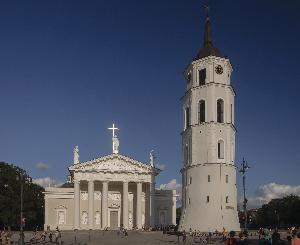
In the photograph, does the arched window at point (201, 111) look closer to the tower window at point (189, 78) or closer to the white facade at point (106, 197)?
the tower window at point (189, 78)

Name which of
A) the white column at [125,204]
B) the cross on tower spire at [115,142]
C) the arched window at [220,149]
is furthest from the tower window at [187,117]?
the white column at [125,204]

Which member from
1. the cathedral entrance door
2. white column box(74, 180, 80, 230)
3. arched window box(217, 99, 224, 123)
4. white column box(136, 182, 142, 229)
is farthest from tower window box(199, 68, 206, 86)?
the cathedral entrance door

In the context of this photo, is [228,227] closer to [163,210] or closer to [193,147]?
[193,147]

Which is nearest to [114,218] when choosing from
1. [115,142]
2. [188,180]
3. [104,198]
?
[104,198]

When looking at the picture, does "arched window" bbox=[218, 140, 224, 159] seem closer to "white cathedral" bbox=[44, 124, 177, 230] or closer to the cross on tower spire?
"white cathedral" bbox=[44, 124, 177, 230]

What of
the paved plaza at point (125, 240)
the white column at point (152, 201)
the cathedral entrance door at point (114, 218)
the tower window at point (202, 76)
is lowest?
the paved plaza at point (125, 240)

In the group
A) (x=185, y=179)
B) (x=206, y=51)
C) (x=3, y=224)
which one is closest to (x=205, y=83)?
(x=206, y=51)

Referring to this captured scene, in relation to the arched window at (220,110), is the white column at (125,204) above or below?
below

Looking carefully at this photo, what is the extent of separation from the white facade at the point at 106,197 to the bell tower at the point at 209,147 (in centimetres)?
838

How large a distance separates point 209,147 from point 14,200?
31173mm

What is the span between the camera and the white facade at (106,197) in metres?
72.8

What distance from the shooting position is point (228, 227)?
2429 inches

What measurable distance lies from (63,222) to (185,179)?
63.0 feet

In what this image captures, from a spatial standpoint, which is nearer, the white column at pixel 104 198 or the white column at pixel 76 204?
the white column at pixel 76 204
